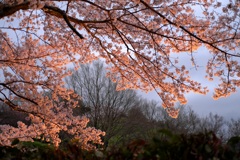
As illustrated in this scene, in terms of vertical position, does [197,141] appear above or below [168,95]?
below

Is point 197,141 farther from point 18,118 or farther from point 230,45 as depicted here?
point 18,118

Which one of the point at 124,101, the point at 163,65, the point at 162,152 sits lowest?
the point at 162,152

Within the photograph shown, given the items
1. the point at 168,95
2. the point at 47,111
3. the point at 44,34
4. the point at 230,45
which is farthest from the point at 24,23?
the point at 230,45

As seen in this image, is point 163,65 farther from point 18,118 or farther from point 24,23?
point 18,118

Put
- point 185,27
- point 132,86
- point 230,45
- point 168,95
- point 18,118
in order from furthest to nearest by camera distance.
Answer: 1. point 18,118
2. point 132,86
3. point 168,95
4. point 230,45
5. point 185,27

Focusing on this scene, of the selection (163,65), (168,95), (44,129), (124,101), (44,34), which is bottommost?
(44,129)

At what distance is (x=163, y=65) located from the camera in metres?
6.45

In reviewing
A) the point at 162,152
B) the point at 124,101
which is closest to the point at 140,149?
the point at 162,152

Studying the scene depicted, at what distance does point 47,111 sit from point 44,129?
453 mm

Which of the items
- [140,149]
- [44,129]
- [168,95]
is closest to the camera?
[140,149]

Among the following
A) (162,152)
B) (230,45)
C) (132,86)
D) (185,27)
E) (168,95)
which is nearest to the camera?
(162,152)

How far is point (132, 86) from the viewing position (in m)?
7.78

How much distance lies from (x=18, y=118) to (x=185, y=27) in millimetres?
19454

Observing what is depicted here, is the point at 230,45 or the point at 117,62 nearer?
the point at 230,45
